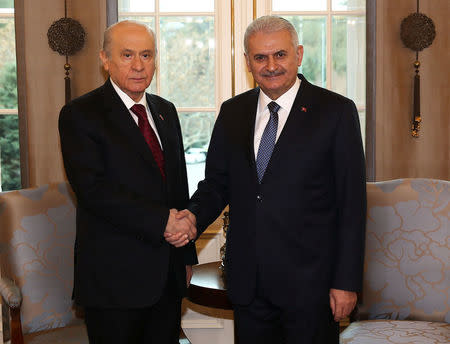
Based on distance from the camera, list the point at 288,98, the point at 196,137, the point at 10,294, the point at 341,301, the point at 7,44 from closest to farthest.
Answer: the point at 341,301 < the point at 288,98 < the point at 10,294 < the point at 7,44 < the point at 196,137

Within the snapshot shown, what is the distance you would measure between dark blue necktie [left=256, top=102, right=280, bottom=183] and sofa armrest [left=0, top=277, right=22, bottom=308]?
3.77 ft

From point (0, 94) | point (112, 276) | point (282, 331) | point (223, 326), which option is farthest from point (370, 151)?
point (0, 94)

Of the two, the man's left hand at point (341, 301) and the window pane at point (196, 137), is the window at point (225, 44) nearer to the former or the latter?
the window pane at point (196, 137)

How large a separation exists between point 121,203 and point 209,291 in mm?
791

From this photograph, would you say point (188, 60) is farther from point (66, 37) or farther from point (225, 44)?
point (66, 37)

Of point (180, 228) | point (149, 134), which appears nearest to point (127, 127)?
point (149, 134)

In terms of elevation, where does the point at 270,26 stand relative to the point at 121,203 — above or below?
above

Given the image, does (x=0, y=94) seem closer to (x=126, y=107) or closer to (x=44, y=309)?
(x=44, y=309)

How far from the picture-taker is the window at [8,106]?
3383 millimetres

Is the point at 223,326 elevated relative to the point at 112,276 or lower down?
lower down

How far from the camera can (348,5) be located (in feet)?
11.1

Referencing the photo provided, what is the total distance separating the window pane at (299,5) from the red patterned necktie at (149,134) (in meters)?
1.52

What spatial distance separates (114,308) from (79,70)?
165cm

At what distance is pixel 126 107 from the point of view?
2139mm
